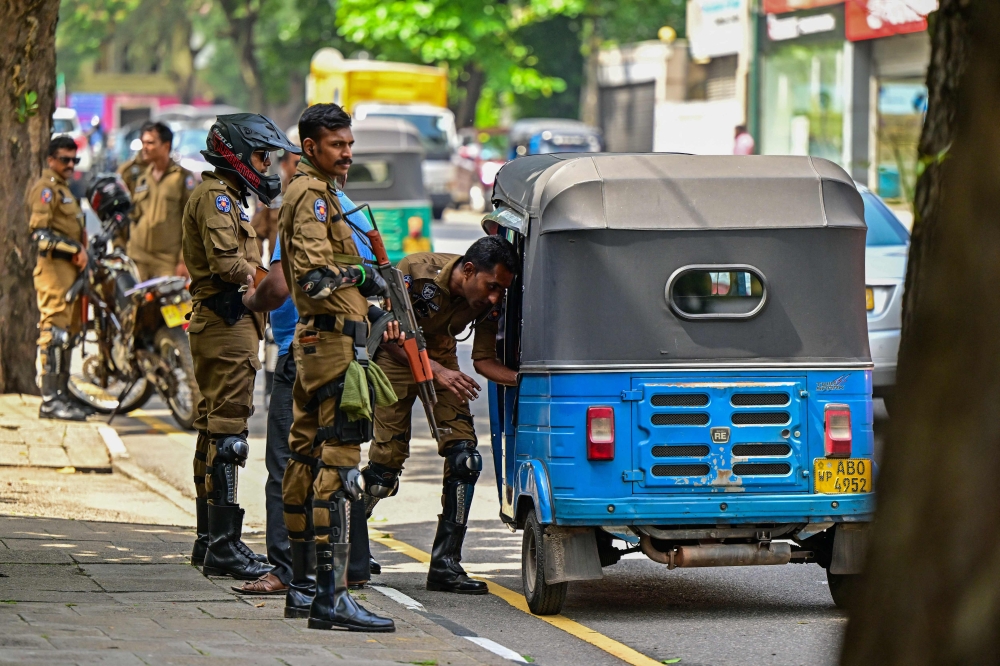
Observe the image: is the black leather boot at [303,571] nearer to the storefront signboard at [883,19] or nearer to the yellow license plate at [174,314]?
the yellow license plate at [174,314]

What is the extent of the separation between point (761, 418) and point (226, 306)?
235cm

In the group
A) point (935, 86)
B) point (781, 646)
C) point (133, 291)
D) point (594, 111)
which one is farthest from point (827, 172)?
point (594, 111)

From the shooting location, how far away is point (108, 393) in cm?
1328

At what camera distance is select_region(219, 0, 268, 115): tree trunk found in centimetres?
5956

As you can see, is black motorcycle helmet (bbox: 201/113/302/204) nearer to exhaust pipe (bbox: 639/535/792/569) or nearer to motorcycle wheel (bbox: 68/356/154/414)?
exhaust pipe (bbox: 639/535/792/569)

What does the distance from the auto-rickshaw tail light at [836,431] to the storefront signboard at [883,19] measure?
20451 mm

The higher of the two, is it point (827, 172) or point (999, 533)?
point (827, 172)

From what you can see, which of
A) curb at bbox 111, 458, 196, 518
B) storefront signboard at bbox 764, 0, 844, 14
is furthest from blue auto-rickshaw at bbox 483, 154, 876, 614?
storefront signboard at bbox 764, 0, 844, 14

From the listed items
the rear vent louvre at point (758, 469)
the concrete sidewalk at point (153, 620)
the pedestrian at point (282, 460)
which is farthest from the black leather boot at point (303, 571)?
the rear vent louvre at point (758, 469)

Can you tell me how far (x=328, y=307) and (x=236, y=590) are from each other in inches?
57.8

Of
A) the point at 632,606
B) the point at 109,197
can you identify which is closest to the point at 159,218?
the point at 109,197

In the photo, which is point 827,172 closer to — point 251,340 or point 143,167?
point 251,340

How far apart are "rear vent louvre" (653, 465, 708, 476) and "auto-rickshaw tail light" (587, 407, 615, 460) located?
21cm

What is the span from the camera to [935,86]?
4.49 metres
